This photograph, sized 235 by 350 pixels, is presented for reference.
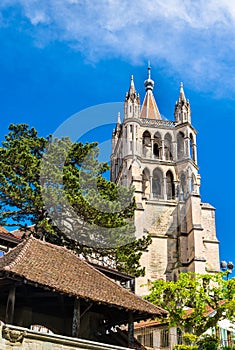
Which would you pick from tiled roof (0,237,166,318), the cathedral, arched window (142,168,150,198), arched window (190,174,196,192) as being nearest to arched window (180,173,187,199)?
the cathedral

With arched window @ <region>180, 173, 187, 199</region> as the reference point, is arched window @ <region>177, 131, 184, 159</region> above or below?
above

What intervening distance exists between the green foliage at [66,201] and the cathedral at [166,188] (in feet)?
57.7

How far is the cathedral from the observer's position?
52875mm

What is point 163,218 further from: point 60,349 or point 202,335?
point 60,349

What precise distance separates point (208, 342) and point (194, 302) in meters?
1.98

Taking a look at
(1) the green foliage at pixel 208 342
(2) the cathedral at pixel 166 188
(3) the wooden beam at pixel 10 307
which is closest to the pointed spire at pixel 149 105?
(2) the cathedral at pixel 166 188

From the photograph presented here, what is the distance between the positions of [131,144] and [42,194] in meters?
32.3

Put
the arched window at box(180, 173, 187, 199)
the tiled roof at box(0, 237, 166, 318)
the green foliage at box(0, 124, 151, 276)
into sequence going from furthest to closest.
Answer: the arched window at box(180, 173, 187, 199)
the green foliage at box(0, 124, 151, 276)
the tiled roof at box(0, 237, 166, 318)

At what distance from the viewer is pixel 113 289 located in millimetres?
17906

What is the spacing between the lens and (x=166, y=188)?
59.8 metres

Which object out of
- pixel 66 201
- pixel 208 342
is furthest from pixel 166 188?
pixel 208 342

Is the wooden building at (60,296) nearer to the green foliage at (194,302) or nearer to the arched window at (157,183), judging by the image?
the green foliage at (194,302)

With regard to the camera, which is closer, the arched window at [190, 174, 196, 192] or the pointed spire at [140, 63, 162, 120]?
the arched window at [190, 174, 196, 192]

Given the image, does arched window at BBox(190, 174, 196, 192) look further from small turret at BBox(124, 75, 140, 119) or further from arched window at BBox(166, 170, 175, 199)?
small turret at BBox(124, 75, 140, 119)
